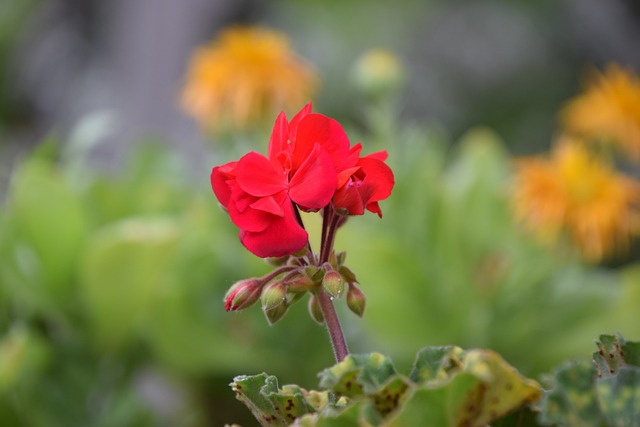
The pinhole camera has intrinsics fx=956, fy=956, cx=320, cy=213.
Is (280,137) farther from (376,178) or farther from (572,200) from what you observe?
(572,200)

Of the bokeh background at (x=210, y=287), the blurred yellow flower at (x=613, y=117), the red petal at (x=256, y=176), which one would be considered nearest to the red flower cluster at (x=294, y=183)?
the red petal at (x=256, y=176)

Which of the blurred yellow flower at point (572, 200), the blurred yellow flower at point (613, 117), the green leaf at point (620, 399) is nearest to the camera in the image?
the green leaf at point (620, 399)

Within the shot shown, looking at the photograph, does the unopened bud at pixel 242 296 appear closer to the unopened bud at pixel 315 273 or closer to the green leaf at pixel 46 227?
the unopened bud at pixel 315 273

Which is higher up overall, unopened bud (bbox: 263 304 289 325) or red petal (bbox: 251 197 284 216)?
red petal (bbox: 251 197 284 216)

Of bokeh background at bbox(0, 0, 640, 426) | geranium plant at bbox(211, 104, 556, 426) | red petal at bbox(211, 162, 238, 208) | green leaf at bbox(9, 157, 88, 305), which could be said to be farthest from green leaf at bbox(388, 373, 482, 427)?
green leaf at bbox(9, 157, 88, 305)

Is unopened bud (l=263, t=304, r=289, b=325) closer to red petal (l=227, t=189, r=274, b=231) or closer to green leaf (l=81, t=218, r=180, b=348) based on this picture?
→ red petal (l=227, t=189, r=274, b=231)

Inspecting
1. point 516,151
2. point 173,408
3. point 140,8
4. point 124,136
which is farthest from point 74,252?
point 516,151
